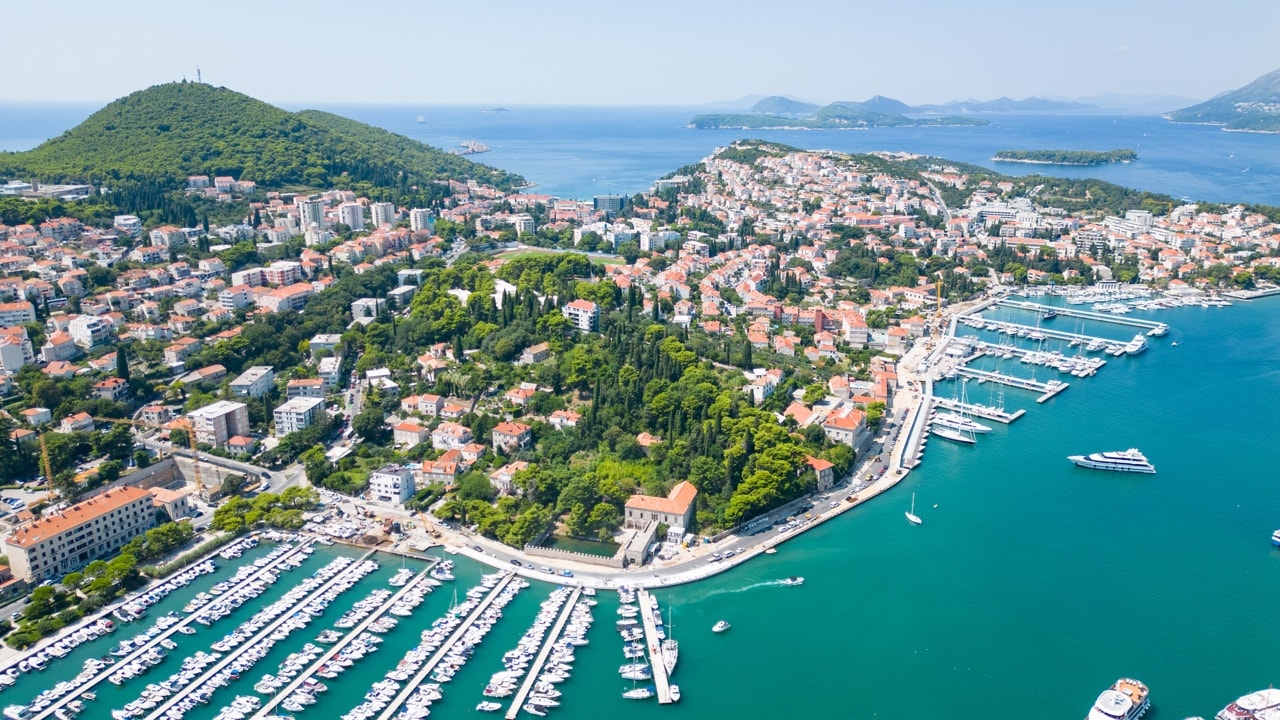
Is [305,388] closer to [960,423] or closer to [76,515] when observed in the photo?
[76,515]

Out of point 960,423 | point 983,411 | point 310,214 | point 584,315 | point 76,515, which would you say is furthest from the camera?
point 310,214

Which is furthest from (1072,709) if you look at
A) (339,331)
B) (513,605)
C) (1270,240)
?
(1270,240)

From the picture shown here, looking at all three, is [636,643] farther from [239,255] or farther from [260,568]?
[239,255]

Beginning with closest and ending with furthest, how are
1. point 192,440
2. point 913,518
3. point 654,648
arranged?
point 654,648
point 913,518
point 192,440

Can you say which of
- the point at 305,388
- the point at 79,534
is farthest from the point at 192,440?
the point at 79,534

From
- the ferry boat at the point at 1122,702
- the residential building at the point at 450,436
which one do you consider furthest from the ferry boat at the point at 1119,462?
the residential building at the point at 450,436

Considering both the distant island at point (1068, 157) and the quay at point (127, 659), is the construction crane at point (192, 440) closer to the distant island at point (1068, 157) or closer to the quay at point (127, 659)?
the quay at point (127, 659)

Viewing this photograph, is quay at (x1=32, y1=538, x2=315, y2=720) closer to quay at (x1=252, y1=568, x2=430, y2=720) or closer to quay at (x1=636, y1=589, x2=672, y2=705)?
quay at (x1=252, y1=568, x2=430, y2=720)
